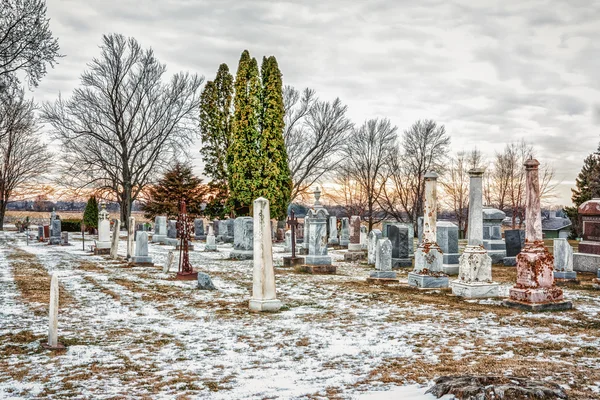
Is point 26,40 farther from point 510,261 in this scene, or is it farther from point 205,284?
point 510,261

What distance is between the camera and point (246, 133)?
29.5 meters

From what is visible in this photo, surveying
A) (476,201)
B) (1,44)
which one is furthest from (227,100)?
(476,201)

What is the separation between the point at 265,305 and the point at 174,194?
113ft

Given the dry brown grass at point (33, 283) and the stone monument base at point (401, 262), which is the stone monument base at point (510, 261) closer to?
the stone monument base at point (401, 262)

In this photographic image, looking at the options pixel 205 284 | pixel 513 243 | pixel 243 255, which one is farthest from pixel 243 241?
pixel 513 243

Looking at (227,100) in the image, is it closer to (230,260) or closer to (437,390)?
(230,260)

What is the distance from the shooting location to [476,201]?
9.97 meters

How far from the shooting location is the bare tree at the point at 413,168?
39594 mm

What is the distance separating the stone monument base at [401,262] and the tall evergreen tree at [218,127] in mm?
21518

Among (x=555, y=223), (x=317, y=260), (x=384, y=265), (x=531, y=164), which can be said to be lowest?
(x=317, y=260)

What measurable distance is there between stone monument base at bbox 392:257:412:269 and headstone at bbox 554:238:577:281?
205 inches

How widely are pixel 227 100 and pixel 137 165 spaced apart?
29.9 ft

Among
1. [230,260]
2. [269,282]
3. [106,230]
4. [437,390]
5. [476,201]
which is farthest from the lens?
[106,230]

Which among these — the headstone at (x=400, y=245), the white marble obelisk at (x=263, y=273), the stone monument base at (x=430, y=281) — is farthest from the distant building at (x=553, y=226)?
the white marble obelisk at (x=263, y=273)
